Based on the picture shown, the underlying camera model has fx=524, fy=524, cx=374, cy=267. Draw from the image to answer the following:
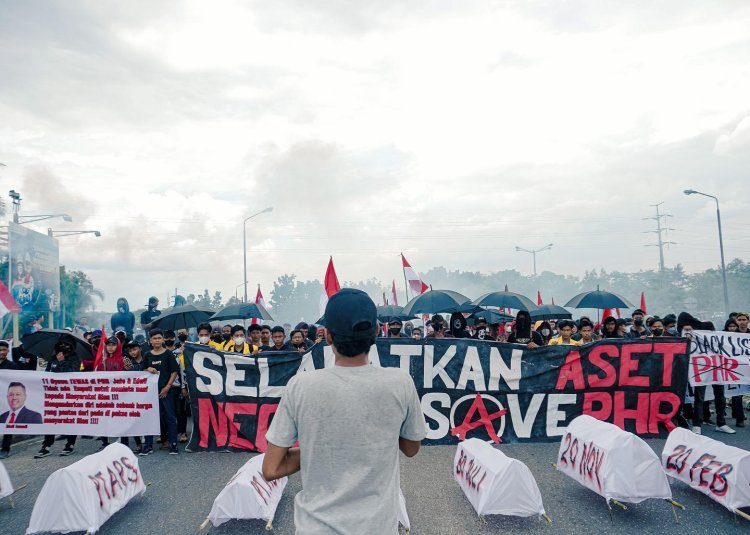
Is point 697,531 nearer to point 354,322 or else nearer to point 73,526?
point 354,322

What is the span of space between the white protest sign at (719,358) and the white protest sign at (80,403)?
8969 millimetres

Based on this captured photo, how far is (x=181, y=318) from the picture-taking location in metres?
13.9

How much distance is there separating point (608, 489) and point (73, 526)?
17.1 feet

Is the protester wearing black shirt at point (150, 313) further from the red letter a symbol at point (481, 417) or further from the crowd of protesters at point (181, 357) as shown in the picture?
the red letter a symbol at point (481, 417)

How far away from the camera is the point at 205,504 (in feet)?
19.8

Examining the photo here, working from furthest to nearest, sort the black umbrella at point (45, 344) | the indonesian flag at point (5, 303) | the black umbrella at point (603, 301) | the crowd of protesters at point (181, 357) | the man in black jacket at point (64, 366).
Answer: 1. the black umbrella at point (603, 301)
2. the black umbrella at point (45, 344)
3. the man in black jacket at point (64, 366)
4. the crowd of protesters at point (181, 357)
5. the indonesian flag at point (5, 303)

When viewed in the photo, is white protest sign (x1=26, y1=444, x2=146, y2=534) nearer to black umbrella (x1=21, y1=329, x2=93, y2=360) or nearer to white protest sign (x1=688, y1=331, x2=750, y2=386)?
black umbrella (x1=21, y1=329, x2=93, y2=360)

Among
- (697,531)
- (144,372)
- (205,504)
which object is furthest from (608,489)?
(144,372)

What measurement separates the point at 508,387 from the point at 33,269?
27.2m

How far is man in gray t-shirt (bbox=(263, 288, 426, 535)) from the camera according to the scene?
203cm

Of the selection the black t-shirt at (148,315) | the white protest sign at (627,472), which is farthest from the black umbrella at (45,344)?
the white protest sign at (627,472)

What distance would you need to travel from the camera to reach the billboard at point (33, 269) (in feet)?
81.5

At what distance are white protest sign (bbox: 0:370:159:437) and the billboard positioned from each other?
1857cm

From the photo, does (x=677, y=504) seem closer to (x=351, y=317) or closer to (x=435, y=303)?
(x=351, y=317)
